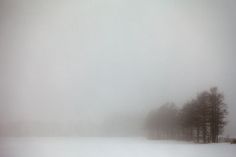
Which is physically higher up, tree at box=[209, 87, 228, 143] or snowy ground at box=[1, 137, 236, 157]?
tree at box=[209, 87, 228, 143]

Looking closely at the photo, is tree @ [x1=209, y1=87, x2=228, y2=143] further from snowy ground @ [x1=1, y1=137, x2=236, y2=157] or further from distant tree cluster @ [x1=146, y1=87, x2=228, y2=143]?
snowy ground @ [x1=1, y1=137, x2=236, y2=157]

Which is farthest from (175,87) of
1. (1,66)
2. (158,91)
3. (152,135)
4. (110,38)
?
(1,66)

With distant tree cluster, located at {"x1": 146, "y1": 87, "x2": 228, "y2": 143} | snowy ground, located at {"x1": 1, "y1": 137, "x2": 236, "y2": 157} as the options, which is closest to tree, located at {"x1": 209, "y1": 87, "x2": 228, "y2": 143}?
distant tree cluster, located at {"x1": 146, "y1": 87, "x2": 228, "y2": 143}

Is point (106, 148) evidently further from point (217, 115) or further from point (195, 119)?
point (217, 115)

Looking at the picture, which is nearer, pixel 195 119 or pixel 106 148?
pixel 195 119

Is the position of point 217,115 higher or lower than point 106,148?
higher

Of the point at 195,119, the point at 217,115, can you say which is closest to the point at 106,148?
the point at 195,119
